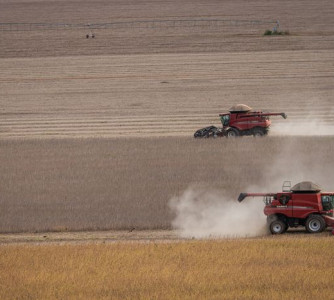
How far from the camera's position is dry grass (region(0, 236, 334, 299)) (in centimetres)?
1650

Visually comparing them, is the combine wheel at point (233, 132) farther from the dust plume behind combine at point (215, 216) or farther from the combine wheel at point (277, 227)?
the combine wheel at point (277, 227)

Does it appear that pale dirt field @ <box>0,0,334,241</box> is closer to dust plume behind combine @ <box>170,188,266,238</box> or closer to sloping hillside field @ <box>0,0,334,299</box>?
sloping hillside field @ <box>0,0,334,299</box>

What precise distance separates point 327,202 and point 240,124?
14.9 meters

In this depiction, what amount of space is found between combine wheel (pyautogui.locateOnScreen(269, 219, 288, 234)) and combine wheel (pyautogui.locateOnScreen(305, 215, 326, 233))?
59 centimetres

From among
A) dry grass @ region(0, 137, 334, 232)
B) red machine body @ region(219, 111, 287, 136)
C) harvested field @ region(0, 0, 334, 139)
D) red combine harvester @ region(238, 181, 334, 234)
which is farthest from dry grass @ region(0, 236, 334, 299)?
harvested field @ region(0, 0, 334, 139)

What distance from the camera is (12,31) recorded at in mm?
84188

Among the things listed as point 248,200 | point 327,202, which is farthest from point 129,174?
point 327,202

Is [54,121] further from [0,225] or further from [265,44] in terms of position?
[265,44]

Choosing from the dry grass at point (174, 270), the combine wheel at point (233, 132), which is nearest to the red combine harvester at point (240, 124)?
the combine wheel at point (233, 132)

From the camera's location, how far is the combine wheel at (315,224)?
21656 millimetres

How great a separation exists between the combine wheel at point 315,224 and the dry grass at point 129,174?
12.5 feet

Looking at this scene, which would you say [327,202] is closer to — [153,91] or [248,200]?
[248,200]

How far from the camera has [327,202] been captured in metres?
21.7

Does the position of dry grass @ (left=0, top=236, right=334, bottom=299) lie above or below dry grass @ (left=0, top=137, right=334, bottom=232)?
below
